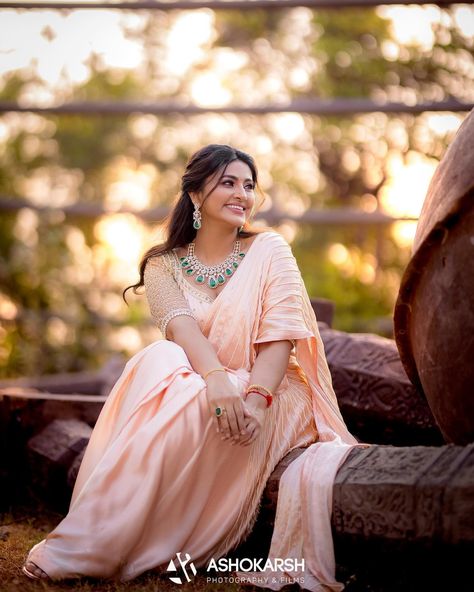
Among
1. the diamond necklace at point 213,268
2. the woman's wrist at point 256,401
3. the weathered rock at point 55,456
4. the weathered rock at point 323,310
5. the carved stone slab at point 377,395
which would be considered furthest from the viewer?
the weathered rock at point 323,310

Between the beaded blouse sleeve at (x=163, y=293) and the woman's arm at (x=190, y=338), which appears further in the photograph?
the beaded blouse sleeve at (x=163, y=293)

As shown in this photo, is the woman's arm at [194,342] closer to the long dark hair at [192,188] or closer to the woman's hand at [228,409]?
the woman's hand at [228,409]

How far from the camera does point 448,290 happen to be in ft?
7.25

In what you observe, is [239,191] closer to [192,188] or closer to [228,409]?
[192,188]

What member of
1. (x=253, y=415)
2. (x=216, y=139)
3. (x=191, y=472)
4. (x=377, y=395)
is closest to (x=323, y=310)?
(x=377, y=395)

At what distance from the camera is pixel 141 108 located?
589 cm

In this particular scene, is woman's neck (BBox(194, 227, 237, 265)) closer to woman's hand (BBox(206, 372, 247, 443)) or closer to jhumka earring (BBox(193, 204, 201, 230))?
jhumka earring (BBox(193, 204, 201, 230))

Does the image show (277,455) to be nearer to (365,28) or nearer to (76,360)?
(76,360)

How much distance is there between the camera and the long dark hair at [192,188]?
301 cm


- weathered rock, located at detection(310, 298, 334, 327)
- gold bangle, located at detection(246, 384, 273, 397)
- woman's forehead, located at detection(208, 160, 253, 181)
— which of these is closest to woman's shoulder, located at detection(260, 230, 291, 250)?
woman's forehead, located at detection(208, 160, 253, 181)

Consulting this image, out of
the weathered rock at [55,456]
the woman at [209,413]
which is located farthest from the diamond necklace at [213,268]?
the weathered rock at [55,456]

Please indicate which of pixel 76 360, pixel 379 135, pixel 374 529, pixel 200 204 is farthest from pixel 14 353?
pixel 374 529

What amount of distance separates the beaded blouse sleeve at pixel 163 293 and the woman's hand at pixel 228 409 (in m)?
0.42

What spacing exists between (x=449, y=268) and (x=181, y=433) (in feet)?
3.13
